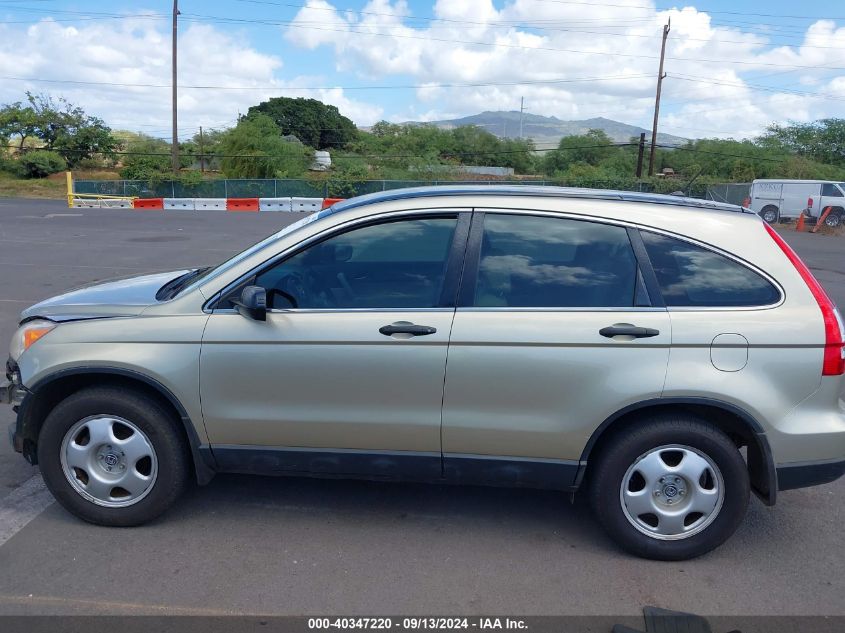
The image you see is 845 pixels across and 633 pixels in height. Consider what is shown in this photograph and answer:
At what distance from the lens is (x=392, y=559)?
3.66 metres

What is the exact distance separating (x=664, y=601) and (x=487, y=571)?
0.82m

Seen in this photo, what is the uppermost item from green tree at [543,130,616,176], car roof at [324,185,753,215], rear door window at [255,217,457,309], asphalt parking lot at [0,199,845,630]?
green tree at [543,130,616,176]

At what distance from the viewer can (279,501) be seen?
4293mm

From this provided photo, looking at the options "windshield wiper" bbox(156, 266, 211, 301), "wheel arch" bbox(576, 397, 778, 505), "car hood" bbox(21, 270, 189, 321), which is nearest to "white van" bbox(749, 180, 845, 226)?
"wheel arch" bbox(576, 397, 778, 505)

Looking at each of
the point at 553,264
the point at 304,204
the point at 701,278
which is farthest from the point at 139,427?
the point at 304,204

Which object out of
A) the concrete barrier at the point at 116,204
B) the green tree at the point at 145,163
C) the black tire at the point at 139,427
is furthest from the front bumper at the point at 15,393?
the green tree at the point at 145,163

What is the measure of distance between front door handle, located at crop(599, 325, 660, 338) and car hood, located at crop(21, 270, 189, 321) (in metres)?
2.36

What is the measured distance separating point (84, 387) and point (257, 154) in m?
47.5

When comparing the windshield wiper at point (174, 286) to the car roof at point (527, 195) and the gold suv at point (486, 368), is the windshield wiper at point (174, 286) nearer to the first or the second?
the gold suv at point (486, 368)

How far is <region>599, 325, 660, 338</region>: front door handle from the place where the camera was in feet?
11.5

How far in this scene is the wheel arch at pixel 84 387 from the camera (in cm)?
375

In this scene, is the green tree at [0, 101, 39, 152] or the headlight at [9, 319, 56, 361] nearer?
the headlight at [9, 319, 56, 361]

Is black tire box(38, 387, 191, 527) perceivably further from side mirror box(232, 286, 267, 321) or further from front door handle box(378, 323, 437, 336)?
front door handle box(378, 323, 437, 336)

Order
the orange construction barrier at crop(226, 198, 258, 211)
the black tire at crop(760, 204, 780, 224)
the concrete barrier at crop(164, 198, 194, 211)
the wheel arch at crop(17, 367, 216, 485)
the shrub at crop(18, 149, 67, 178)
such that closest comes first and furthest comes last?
the wheel arch at crop(17, 367, 216, 485), the black tire at crop(760, 204, 780, 224), the concrete barrier at crop(164, 198, 194, 211), the orange construction barrier at crop(226, 198, 258, 211), the shrub at crop(18, 149, 67, 178)
